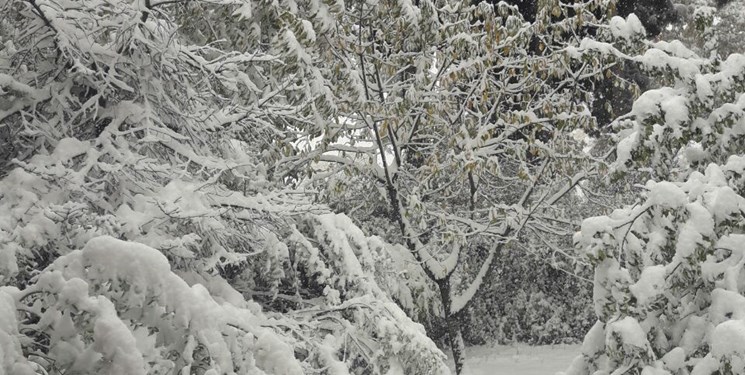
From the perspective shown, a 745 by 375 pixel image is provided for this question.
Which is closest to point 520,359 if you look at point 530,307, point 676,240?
point 530,307

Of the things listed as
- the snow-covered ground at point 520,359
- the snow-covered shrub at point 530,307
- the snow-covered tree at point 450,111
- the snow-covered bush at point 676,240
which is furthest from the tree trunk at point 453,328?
the snow-covered shrub at point 530,307

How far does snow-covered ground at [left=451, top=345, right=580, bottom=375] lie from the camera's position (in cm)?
1093

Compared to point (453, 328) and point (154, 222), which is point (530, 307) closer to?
point (453, 328)

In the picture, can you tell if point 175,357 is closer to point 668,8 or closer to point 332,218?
point 332,218

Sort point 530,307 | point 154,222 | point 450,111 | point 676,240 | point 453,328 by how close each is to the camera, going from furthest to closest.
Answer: point 530,307 → point 453,328 → point 450,111 → point 154,222 → point 676,240

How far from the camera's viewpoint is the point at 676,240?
140 inches

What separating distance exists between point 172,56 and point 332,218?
1.88m

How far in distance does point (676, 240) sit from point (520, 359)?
352 inches

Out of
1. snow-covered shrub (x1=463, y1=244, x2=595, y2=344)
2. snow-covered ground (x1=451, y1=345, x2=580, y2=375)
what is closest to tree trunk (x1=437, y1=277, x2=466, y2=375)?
snow-covered ground (x1=451, y1=345, x2=580, y2=375)

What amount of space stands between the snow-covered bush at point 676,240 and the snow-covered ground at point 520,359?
6.70m

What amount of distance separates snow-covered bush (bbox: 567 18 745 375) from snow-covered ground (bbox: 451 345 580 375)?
6.70 m

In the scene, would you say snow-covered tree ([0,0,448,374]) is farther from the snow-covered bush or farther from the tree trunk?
the tree trunk

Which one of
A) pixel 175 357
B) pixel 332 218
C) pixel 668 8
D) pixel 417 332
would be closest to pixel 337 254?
pixel 332 218

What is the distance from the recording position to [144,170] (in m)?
3.76
